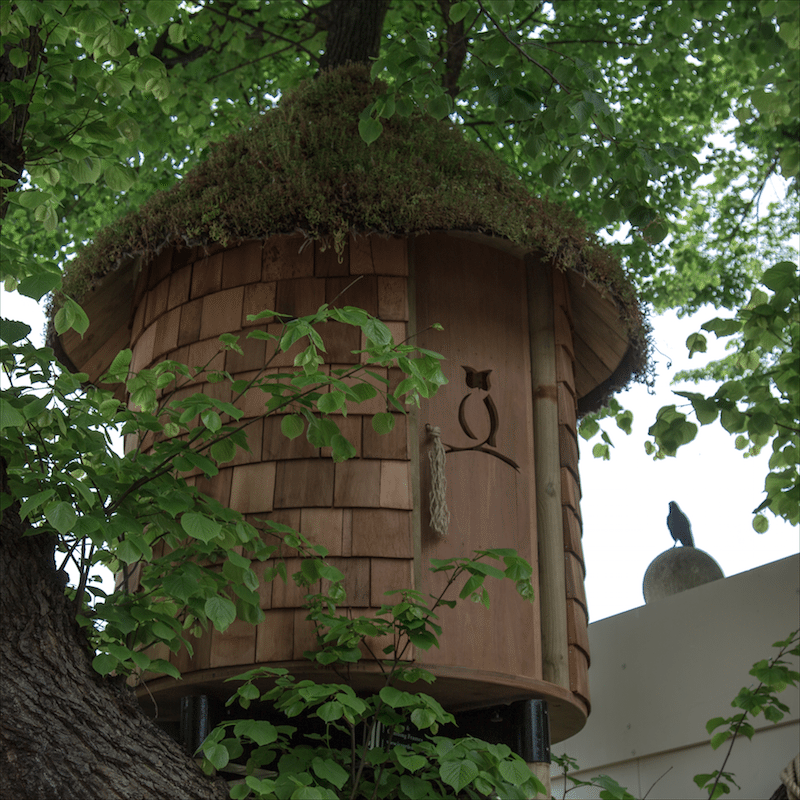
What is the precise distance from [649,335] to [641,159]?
0.98 meters

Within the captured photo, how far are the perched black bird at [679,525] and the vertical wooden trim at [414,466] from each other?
318 centimetres

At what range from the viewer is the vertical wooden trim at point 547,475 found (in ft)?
13.1

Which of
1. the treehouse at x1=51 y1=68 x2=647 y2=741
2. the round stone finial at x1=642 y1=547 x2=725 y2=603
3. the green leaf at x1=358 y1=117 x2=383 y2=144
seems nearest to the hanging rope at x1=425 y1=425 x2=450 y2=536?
the treehouse at x1=51 y1=68 x2=647 y2=741

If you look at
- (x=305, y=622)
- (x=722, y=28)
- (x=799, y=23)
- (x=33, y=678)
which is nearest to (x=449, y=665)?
(x=305, y=622)

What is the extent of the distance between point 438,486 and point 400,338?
0.66 m

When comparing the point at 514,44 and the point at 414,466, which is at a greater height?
the point at 514,44

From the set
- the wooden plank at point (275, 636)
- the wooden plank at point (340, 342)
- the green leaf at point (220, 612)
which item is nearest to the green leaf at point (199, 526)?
the green leaf at point (220, 612)

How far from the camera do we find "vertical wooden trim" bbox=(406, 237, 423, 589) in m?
3.77

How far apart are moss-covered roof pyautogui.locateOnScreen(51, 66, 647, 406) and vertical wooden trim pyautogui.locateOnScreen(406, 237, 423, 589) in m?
0.33

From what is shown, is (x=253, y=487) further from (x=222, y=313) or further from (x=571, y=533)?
(x=571, y=533)

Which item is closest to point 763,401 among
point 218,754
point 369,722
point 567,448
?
point 567,448

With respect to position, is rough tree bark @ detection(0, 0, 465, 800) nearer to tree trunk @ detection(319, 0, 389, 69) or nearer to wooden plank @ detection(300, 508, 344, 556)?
wooden plank @ detection(300, 508, 344, 556)

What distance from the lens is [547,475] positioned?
4.25 metres

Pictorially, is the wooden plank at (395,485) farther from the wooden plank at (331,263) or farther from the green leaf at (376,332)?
the green leaf at (376,332)
